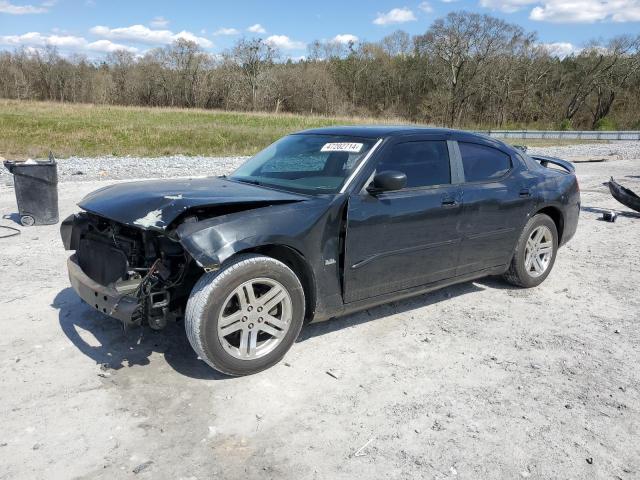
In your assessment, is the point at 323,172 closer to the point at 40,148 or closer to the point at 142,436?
the point at 142,436

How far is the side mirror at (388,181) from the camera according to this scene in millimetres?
3939

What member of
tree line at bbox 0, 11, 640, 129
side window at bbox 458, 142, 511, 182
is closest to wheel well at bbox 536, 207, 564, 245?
side window at bbox 458, 142, 511, 182

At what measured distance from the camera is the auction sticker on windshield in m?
4.30

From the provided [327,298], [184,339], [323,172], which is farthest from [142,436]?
[323,172]

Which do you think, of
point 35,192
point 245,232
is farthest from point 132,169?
point 245,232

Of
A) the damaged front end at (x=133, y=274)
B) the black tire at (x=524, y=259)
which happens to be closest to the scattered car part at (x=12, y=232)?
the damaged front end at (x=133, y=274)

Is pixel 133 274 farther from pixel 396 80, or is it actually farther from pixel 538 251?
pixel 396 80

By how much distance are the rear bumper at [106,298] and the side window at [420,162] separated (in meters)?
2.11

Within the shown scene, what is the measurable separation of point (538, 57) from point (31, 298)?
72.0 m

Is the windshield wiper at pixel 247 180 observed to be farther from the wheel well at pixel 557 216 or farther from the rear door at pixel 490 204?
the wheel well at pixel 557 216

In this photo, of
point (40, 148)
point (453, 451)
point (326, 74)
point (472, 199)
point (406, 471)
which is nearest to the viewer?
point (406, 471)

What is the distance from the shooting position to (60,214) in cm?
857

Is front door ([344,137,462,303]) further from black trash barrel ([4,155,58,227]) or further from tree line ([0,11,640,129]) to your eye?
tree line ([0,11,640,129])

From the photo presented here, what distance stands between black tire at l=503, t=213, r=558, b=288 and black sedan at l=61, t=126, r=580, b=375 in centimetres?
8
